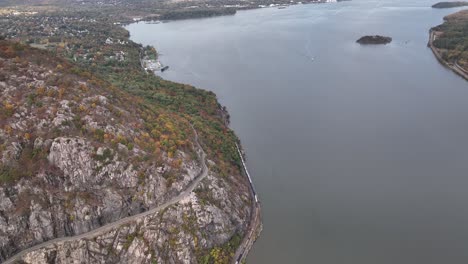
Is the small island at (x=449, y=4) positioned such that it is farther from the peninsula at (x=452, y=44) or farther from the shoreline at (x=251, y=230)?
the shoreline at (x=251, y=230)

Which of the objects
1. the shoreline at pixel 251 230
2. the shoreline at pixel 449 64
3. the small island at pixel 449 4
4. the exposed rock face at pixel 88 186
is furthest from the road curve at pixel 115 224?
the small island at pixel 449 4

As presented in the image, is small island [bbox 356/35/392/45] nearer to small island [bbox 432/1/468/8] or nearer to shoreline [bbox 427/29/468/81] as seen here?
shoreline [bbox 427/29/468/81]

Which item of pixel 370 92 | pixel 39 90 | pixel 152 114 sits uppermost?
pixel 39 90

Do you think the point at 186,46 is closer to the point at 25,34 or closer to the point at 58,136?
the point at 25,34

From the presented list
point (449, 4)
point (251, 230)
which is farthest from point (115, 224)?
point (449, 4)

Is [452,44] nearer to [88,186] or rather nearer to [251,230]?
[251,230]

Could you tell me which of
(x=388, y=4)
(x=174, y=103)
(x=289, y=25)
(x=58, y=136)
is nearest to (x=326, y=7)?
(x=388, y=4)

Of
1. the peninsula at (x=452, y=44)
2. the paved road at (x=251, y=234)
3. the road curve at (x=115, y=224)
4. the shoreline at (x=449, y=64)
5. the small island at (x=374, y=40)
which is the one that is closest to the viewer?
the road curve at (x=115, y=224)

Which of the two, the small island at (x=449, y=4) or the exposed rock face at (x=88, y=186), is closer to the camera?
the exposed rock face at (x=88, y=186)
